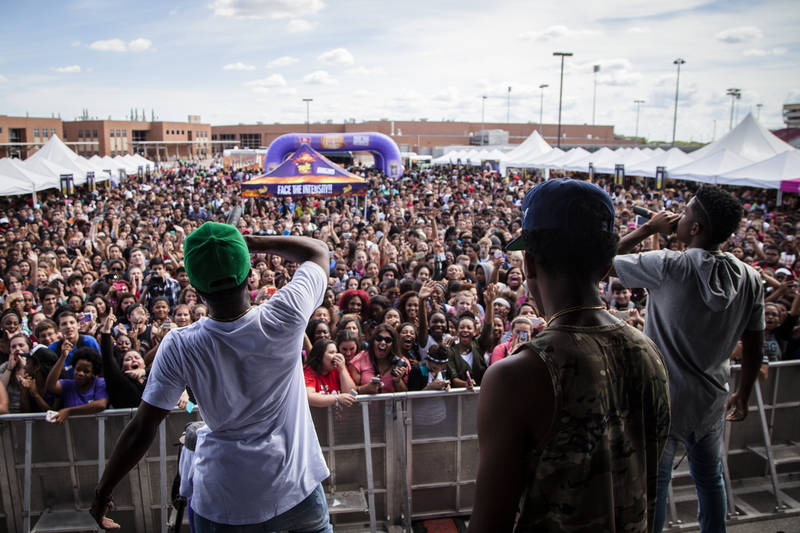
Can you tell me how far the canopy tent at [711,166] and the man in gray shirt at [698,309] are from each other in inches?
738

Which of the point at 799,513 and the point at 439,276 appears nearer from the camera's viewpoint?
the point at 799,513

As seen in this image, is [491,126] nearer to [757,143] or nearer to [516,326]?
[757,143]

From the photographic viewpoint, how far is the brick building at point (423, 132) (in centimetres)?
8619

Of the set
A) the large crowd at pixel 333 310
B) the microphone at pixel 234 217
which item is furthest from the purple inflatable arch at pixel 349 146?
the microphone at pixel 234 217

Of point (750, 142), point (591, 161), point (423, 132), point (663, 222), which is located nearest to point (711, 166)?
point (750, 142)

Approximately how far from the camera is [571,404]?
112 centimetres

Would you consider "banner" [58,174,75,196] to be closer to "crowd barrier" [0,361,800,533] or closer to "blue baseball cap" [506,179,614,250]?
"crowd barrier" [0,361,800,533]

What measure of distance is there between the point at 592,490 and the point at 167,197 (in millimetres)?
23546

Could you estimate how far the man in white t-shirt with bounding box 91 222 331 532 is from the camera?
169 cm

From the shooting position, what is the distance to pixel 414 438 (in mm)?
3641

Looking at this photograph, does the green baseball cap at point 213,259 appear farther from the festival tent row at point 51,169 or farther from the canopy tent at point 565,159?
the canopy tent at point 565,159

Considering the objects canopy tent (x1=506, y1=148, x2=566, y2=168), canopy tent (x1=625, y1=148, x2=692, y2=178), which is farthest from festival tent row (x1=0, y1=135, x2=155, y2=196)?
canopy tent (x1=625, y1=148, x2=692, y2=178)

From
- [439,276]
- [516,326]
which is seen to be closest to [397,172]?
[439,276]

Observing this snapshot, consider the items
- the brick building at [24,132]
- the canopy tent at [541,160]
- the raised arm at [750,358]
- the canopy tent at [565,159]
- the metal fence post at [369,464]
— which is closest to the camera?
the raised arm at [750,358]
